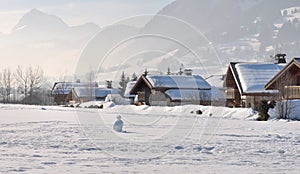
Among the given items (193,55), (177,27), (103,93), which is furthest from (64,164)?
(103,93)

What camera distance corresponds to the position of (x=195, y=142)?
1530 cm

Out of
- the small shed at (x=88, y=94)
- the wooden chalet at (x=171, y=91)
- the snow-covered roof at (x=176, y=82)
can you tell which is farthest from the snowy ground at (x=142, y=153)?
the small shed at (x=88, y=94)

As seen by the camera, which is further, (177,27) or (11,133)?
(177,27)

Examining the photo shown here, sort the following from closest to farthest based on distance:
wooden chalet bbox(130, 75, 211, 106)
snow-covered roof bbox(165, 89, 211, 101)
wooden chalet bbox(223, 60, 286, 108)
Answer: wooden chalet bbox(223, 60, 286, 108) < snow-covered roof bbox(165, 89, 211, 101) < wooden chalet bbox(130, 75, 211, 106)

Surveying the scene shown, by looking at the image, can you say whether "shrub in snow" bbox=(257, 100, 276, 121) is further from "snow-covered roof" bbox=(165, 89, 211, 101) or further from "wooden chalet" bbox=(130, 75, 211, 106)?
"snow-covered roof" bbox=(165, 89, 211, 101)

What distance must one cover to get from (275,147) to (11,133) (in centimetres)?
902

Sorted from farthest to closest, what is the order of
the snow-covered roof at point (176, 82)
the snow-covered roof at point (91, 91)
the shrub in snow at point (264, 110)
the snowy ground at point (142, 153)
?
the snow-covered roof at point (91, 91)
the snow-covered roof at point (176, 82)
the shrub in snow at point (264, 110)
the snowy ground at point (142, 153)

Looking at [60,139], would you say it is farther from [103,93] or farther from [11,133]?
[103,93]

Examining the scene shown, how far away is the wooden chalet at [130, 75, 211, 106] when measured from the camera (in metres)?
50.9

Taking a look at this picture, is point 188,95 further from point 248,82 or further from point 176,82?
point 248,82

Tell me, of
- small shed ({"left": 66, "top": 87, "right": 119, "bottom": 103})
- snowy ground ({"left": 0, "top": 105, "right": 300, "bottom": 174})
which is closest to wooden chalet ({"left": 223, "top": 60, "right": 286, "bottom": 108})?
snowy ground ({"left": 0, "top": 105, "right": 300, "bottom": 174})

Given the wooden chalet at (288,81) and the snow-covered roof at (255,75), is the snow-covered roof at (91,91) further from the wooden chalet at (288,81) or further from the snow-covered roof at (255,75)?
the wooden chalet at (288,81)

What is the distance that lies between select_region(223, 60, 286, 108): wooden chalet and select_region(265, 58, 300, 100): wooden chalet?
153 inches

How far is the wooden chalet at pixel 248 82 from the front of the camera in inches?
1710
